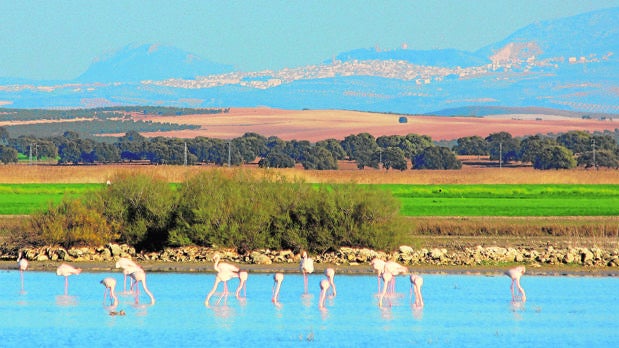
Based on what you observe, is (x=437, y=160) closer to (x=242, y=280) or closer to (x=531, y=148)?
(x=531, y=148)

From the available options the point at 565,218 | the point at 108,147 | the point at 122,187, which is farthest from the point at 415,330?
→ the point at 108,147

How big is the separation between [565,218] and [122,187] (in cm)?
2053

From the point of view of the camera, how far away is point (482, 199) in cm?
6550

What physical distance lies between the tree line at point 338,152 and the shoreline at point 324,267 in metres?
92.4

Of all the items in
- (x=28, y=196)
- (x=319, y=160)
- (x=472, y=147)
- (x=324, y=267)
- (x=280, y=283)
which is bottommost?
(x=319, y=160)

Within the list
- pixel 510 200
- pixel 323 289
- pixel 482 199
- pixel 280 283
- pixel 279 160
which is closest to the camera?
pixel 323 289

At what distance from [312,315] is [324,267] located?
8731 millimetres

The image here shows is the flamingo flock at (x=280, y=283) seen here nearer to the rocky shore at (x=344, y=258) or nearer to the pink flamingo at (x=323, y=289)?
the pink flamingo at (x=323, y=289)

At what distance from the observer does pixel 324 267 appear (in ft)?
111

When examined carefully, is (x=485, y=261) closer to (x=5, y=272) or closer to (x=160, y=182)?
(x=160, y=182)

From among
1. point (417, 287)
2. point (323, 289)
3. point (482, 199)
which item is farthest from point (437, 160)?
point (323, 289)

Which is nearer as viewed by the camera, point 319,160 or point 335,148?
point 319,160

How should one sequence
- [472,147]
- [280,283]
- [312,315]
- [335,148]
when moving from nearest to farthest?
1. [312,315]
2. [280,283]
3. [472,147]
4. [335,148]

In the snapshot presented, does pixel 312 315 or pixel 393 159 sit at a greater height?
pixel 312 315
